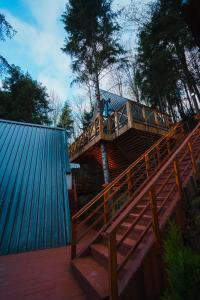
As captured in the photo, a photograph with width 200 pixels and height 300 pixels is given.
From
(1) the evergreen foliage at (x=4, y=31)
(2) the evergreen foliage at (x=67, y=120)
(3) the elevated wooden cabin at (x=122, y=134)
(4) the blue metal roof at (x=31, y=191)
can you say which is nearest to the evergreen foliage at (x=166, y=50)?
(3) the elevated wooden cabin at (x=122, y=134)

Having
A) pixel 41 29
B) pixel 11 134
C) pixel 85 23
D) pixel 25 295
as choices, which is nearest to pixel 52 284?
pixel 25 295

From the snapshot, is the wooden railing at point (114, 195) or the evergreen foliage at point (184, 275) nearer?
the evergreen foliage at point (184, 275)

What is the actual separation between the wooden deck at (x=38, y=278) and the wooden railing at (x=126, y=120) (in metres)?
5.74

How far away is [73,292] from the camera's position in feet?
8.93

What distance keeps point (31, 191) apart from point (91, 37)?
951 cm

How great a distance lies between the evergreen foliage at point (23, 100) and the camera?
1534cm

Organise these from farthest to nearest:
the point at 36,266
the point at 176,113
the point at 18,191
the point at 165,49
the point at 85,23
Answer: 1. the point at 176,113
2. the point at 165,49
3. the point at 85,23
4. the point at 18,191
5. the point at 36,266

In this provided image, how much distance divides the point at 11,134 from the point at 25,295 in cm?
647

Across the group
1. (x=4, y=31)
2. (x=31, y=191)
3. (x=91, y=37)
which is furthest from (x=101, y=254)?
(x=91, y=37)

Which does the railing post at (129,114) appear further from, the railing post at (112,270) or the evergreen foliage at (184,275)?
the evergreen foliage at (184,275)

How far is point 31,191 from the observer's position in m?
6.04

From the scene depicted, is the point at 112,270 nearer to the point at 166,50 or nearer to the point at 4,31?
the point at 4,31

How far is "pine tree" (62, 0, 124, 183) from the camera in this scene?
10.5 m

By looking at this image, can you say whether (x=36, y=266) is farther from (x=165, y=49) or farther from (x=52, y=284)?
(x=165, y=49)
